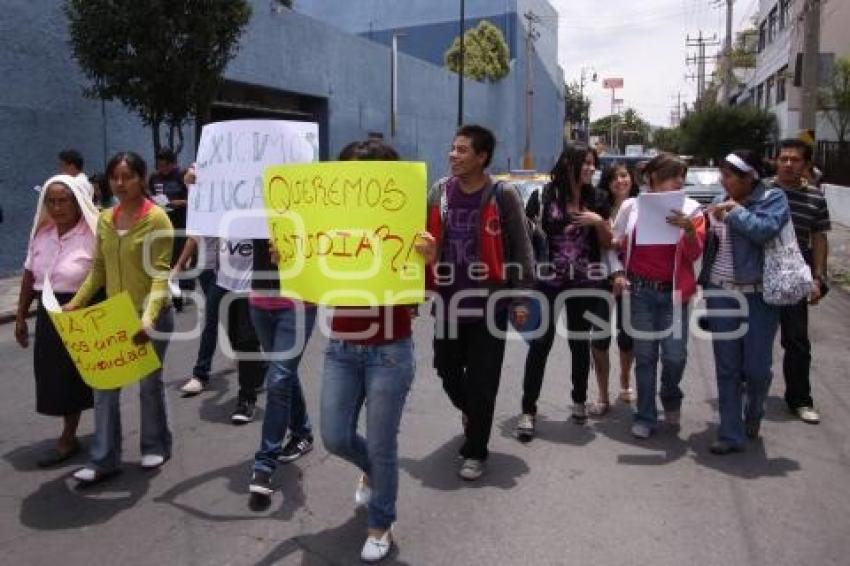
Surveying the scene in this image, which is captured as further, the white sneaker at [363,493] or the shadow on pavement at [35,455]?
the shadow on pavement at [35,455]

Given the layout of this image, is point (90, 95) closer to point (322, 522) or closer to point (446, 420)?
point (446, 420)

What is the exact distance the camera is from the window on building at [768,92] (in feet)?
157

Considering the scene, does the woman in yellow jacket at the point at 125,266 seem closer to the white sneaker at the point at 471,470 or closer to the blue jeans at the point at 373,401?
the blue jeans at the point at 373,401

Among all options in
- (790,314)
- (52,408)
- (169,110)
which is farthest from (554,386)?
(169,110)

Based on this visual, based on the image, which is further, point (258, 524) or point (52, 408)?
point (52, 408)

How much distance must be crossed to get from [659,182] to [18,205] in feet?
34.5

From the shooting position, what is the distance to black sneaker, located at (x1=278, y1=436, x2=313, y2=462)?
454 cm

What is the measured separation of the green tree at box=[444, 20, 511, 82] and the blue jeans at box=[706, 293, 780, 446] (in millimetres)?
34897

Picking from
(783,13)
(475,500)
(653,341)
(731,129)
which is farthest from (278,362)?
(783,13)

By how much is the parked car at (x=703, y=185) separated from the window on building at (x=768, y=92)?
32.9 metres

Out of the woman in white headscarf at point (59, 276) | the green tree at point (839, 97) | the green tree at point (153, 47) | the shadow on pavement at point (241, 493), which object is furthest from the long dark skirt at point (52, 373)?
the green tree at point (839, 97)

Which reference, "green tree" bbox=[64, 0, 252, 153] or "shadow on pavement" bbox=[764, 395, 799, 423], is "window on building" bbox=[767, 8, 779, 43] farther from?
"shadow on pavement" bbox=[764, 395, 799, 423]

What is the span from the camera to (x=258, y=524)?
3758 mm

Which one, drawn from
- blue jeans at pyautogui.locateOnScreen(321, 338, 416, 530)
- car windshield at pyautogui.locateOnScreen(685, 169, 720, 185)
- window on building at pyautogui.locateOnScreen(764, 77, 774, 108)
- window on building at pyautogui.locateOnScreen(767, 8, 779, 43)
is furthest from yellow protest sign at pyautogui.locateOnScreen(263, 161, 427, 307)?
window on building at pyautogui.locateOnScreen(767, 8, 779, 43)
